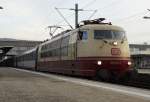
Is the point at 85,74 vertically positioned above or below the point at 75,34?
below

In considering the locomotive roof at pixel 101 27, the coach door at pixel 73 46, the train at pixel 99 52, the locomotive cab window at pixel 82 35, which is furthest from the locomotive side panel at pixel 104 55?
the coach door at pixel 73 46

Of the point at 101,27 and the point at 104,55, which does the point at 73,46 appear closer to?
the point at 101,27

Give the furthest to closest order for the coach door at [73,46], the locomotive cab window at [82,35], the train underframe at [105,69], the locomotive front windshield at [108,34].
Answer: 1. the coach door at [73,46]
2. the locomotive cab window at [82,35]
3. the locomotive front windshield at [108,34]
4. the train underframe at [105,69]

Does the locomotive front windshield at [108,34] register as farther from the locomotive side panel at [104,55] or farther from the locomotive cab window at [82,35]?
the locomotive cab window at [82,35]

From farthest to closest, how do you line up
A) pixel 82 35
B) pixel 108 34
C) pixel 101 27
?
pixel 82 35, pixel 101 27, pixel 108 34

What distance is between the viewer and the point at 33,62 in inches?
1775

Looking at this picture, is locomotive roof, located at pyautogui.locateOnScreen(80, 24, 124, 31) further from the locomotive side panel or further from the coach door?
the coach door

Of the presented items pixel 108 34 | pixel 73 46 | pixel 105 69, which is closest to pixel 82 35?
pixel 73 46

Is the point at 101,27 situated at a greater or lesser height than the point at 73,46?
greater

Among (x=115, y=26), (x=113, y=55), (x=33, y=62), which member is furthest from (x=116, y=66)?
(x=33, y=62)

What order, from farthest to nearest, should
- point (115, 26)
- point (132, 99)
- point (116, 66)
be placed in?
point (115, 26), point (116, 66), point (132, 99)

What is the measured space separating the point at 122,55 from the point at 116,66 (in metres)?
0.71

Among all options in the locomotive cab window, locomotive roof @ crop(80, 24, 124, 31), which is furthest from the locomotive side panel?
locomotive roof @ crop(80, 24, 124, 31)

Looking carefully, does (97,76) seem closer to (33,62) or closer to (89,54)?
(89,54)
